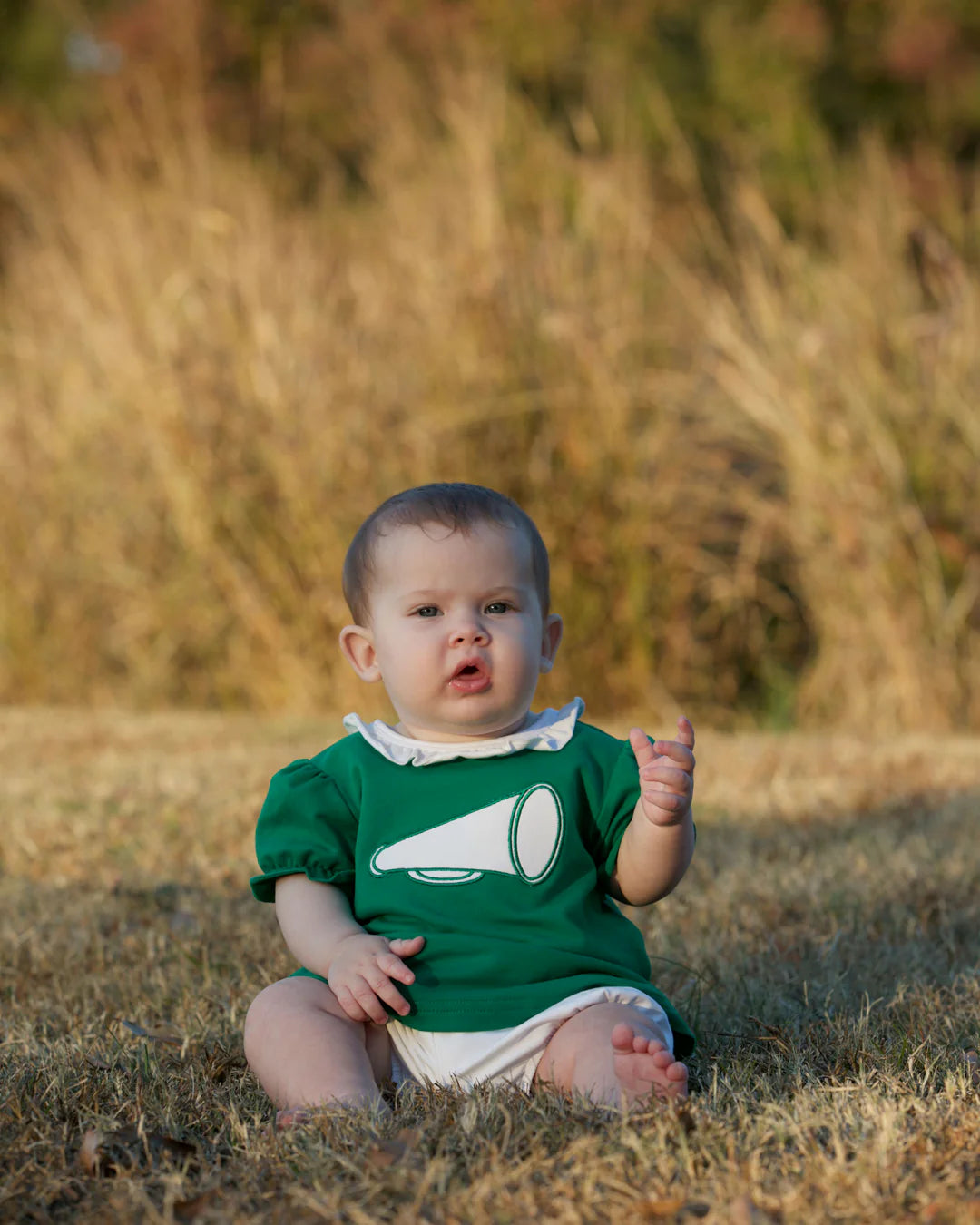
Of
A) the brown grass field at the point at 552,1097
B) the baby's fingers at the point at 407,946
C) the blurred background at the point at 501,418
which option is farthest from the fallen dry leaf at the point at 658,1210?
the blurred background at the point at 501,418

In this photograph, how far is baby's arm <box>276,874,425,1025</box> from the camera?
7.16 ft

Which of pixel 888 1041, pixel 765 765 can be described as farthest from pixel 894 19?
pixel 888 1041

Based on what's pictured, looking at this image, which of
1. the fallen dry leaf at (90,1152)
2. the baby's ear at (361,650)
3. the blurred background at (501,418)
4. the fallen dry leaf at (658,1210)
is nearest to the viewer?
the fallen dry leaf at (658,1210)

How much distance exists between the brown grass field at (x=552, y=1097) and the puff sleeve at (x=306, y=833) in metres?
0.34

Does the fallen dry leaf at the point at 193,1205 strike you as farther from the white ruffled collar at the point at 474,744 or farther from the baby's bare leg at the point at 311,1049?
the white ruffled collar at the point at 474,744

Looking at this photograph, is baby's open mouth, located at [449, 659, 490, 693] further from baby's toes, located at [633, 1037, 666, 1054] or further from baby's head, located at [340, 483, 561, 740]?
baby's toes, located at [633, 1037, 666, 1054]

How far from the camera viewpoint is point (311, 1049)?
2170 millimetres

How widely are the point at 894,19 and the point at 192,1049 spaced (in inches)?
499

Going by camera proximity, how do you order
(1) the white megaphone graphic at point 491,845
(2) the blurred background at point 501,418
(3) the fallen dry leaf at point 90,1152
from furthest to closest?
(2) the blurred background at point 501,418 → (1) the white megaphone graphic at point 491,845 → (3) the fallen dry leaf at point 90,1152

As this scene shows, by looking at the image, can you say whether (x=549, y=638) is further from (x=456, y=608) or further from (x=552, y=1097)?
(x=552, y=1097)

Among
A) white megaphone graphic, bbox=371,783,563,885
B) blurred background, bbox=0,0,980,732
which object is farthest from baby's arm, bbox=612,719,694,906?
blurred background, bbox=0,0,980,732

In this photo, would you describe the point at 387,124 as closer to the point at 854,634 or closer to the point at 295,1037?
the point at 854,634

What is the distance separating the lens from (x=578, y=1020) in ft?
7.11

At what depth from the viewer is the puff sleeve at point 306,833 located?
237 centimetres
